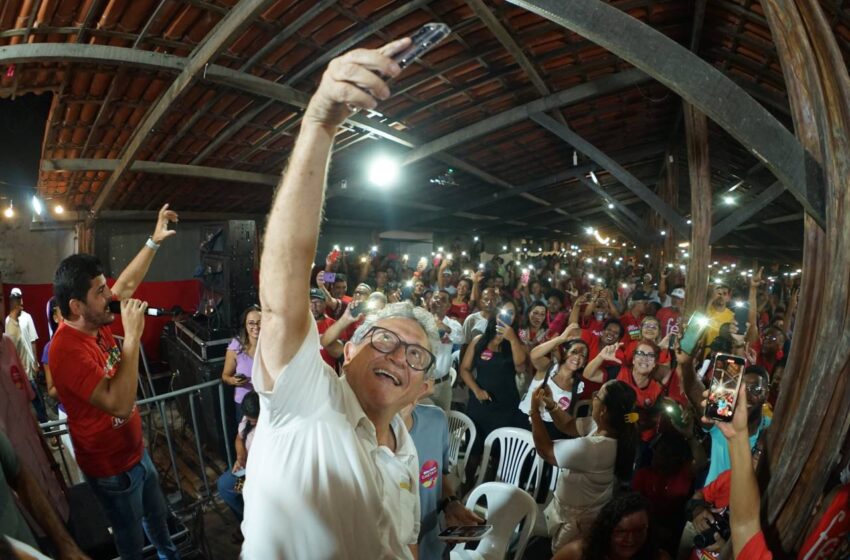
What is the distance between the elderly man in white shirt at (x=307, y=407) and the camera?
0.87 m

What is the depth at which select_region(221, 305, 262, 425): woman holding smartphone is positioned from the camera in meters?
3.70

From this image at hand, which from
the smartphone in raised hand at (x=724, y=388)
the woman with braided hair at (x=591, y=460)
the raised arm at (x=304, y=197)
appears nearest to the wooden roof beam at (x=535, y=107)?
the woman with braided hair at (x=591, y=460)

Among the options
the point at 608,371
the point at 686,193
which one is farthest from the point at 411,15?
the point at 686,193

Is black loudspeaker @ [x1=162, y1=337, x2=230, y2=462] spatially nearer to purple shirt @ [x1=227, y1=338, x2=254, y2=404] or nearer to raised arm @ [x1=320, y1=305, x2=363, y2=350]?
purple shirt @ [x1=227, y1=338, x2=254, y2=404]

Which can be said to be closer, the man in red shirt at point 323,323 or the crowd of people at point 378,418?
the crowd of people at point 378,418

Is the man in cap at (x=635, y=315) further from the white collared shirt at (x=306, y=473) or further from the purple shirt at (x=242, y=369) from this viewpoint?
the white collared shirt at (x=306, y=473)

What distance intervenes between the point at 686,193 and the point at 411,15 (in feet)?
69.7

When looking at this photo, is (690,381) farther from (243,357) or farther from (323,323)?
(243,357)

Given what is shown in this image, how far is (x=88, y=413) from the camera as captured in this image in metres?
2.18

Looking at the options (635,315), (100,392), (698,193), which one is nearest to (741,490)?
(100,392)

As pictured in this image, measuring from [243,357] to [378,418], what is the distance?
3086 millimetres

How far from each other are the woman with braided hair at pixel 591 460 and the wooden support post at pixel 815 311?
0.90 m

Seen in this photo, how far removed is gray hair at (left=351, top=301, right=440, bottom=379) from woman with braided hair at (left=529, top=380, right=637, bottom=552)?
4.97 feet

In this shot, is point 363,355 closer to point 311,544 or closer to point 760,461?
point 311,544
